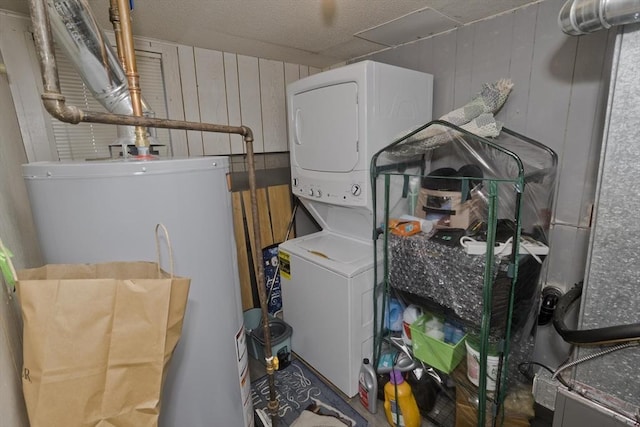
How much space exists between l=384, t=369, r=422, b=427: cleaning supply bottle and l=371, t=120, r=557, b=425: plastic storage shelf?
7.2 inches

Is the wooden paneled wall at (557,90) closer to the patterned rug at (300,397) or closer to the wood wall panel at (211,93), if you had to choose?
the patterned rug at (300,397)

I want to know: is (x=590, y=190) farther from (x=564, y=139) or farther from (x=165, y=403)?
(x=165, y=403)

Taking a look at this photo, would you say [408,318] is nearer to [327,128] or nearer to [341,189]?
[341,189]

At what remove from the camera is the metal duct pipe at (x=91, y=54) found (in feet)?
3.67

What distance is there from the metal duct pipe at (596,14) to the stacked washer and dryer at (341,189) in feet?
2.56

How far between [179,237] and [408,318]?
1236 millimetres

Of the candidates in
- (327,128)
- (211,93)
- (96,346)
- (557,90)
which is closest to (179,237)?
(96,346)

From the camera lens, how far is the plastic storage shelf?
1275mm

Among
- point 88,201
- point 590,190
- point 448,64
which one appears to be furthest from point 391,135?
point 88,201

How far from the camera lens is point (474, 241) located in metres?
1.32

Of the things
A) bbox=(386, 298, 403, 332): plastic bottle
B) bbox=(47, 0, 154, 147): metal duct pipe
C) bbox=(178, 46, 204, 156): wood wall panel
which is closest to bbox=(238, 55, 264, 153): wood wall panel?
bbox=(178, 46, 204, 156): wood wall panel

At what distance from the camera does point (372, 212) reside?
1749 mm

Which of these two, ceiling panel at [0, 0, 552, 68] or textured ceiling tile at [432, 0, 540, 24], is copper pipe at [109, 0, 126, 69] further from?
textured ceiling tile at [432, 0, 540, 24]

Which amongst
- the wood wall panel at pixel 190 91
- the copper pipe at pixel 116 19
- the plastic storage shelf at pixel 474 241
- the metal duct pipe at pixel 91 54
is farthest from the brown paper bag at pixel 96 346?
the wood wall panel at pixel 190 91
